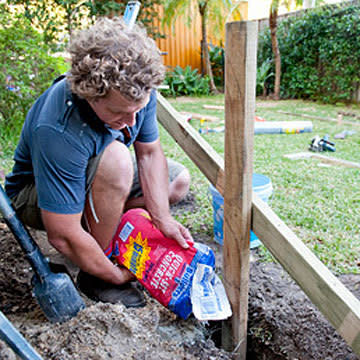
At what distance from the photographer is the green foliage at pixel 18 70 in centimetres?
389

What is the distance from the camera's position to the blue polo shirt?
1410mm

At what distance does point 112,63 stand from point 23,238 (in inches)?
30.8

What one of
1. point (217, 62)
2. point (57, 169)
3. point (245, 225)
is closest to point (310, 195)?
point (245, 225)

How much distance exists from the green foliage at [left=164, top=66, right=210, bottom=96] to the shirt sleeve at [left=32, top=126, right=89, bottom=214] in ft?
33.9

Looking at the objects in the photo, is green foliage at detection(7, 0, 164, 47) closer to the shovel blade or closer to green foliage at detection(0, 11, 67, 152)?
green foliage at detection(0, 11, 67, 152)

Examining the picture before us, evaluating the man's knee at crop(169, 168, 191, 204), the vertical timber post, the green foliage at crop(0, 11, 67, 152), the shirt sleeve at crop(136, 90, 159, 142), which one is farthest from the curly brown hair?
the green foliage at crop(0, 11, 67, 152)

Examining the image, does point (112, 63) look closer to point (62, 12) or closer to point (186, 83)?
point (186, 83)

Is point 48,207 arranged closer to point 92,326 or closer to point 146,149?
point 92,326

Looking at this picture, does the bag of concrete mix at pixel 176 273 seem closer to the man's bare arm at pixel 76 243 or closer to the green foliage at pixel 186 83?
the man's bare arm at pixel 76 243

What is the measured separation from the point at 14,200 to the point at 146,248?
2.48 ft

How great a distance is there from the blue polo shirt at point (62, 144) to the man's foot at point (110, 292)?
0.48 meters

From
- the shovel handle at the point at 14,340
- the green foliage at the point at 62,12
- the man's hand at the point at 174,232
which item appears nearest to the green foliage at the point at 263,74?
the green foliage at the point at 62,12

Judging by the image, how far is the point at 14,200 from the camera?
1870 millimetres

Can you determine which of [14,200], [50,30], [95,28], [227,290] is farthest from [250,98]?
[50,30]
